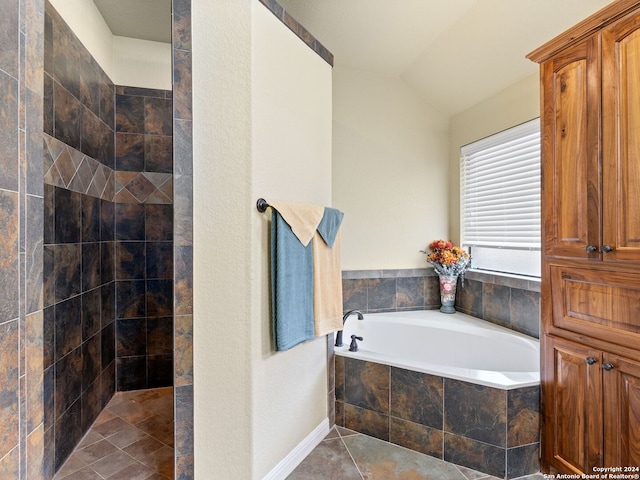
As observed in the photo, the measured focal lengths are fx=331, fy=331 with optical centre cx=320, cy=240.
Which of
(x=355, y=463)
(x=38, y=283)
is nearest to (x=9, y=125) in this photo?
(x=38, y=283)

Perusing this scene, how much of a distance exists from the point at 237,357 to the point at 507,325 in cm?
212

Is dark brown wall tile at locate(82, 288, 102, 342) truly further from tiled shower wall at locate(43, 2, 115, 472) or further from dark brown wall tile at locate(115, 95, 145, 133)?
dark brown wall tile at locate(115, 95, 145, 133)

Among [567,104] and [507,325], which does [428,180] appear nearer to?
[507,325]

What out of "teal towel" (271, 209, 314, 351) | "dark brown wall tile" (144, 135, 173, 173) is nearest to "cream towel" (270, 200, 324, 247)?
"teal towel" (271, 209, 314, 351)

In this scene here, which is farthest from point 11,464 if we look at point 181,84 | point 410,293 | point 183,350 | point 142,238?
point 410,293

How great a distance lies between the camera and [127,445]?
1983mm

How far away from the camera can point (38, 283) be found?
128 centimetres

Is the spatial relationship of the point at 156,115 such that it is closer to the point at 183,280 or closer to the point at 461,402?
the point at 183,280

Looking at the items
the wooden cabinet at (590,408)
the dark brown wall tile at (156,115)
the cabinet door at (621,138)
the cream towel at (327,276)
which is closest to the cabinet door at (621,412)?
the wooden cabinet at (590,408)

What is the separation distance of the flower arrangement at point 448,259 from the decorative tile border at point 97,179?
2.42 m

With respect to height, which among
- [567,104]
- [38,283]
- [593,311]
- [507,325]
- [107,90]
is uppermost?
[107,90]

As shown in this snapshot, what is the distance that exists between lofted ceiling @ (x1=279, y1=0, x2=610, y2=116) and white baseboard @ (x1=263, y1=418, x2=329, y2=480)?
109 inches

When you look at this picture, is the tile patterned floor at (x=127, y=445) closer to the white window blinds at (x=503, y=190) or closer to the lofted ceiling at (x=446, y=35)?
the white window blinds at (x=503, y=190)

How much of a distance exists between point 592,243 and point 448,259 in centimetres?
156
